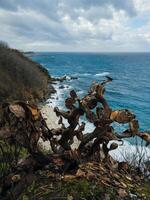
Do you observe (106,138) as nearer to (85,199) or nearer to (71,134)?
(71,134)

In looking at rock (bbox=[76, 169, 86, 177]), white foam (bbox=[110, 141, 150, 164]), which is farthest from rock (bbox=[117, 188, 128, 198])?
white foam (bbox=[110, 141, 150, 164])

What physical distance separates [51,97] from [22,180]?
164 feet

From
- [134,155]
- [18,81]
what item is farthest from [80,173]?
[18,81]

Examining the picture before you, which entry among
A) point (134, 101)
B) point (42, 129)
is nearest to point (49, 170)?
point (42, 129)

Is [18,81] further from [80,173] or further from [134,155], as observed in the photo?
[80,173]

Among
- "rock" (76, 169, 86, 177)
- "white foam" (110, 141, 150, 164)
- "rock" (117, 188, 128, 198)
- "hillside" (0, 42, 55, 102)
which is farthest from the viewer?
"hillside" (0, 42, 55, 102)

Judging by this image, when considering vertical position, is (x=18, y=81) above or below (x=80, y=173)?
below

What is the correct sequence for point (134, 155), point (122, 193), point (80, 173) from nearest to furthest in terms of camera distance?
1. point (122, 193)
2. point (80, 173)
3. point (134, 155)

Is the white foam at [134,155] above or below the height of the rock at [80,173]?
below

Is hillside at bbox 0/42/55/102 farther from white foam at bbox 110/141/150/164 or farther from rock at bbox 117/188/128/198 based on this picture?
rock at bbox 117/188/128/198

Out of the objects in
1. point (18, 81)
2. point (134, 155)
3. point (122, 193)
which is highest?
point (122, 193)

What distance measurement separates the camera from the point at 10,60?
51.6 metres

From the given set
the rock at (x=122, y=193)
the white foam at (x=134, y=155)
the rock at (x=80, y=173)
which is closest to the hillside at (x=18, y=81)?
the white foam at (x=134, y=155)

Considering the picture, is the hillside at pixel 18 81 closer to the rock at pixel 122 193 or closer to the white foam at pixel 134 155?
the white foam at pixel 134 155
